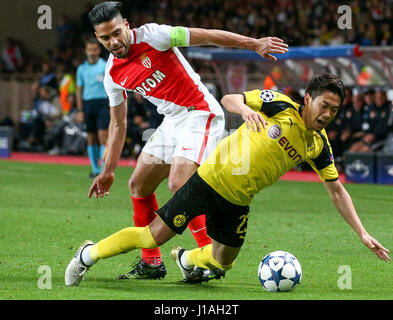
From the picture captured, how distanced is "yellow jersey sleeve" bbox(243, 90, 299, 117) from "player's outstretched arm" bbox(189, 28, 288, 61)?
0.34m

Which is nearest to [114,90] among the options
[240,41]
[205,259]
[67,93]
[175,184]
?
[175,184]

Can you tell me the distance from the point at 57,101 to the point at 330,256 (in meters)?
17.4

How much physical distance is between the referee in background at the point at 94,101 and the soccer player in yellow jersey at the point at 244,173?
25.8ft

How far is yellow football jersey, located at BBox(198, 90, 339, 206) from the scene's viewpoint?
5430 mm

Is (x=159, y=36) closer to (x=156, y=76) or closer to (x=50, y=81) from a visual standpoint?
(x=156, y=76)

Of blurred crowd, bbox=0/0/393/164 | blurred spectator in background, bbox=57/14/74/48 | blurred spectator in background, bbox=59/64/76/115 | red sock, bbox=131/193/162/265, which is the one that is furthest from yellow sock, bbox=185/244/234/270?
blurred spectator in background, bbox=57/14/74/48

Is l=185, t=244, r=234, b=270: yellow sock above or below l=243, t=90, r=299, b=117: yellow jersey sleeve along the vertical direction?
below

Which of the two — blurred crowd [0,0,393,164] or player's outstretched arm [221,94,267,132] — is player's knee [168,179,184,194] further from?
blurred crowd [0,0,393,164]

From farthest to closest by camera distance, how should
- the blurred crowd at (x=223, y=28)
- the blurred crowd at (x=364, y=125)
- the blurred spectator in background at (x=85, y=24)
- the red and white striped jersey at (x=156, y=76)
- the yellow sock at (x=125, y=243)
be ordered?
the blurred spectator in background at (x=85, y=24), the blurred crowd at (x=223, y=28), the blurred crowd at (x=364, y=125), the red and white striped jersey at (x=156, y=76), the yellow sock at (x=125, y=243)

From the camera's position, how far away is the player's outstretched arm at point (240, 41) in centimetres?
563

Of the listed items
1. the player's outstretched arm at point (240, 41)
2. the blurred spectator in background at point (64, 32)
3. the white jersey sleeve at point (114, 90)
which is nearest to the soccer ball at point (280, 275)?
the player's outstretched arm at point (240, 41)

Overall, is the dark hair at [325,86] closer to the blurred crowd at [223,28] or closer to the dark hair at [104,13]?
the dark hair at [104,13]

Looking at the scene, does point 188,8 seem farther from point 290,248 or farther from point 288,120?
point 288,120
